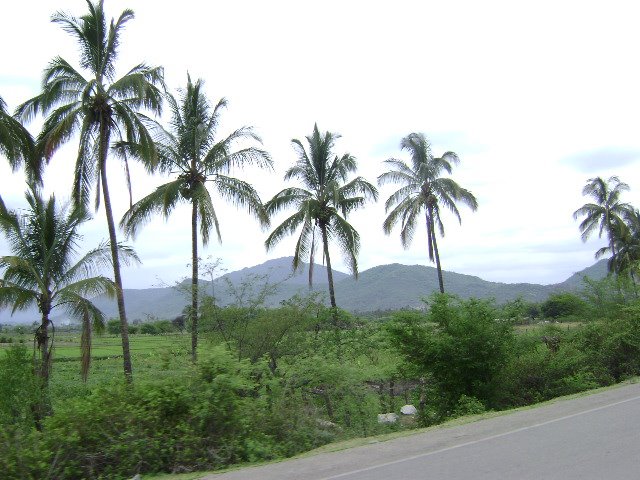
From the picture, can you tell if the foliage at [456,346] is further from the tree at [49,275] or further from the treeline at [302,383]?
the tree at [49,275]

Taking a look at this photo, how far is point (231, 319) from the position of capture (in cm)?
1748

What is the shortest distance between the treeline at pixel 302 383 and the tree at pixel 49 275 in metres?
3.34

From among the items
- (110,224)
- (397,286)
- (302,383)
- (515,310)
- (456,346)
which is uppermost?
(397,286)

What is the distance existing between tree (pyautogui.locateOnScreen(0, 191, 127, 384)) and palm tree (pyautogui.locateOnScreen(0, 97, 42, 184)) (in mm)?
3476

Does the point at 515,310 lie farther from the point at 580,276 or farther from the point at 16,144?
the point at 16,144

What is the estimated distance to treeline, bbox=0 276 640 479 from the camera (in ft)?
27.3

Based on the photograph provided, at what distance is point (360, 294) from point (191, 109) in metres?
92.7

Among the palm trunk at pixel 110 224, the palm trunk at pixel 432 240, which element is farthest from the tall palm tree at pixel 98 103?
the palm trunk at pixel 432 240

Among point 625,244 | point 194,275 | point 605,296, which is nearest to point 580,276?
point 605,296

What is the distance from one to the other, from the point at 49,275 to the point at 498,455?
51.6 ft

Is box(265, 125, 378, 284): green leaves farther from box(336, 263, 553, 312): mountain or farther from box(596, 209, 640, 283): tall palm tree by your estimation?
box(336, 263, 553, 312): mountain

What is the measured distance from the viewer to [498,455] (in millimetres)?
7668

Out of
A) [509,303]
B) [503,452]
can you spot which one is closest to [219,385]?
[503,452]

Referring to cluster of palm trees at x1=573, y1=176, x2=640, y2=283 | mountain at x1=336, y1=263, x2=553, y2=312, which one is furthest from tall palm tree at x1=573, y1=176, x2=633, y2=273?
mountain at x1=336, y1=263, x2=553, y2=312
